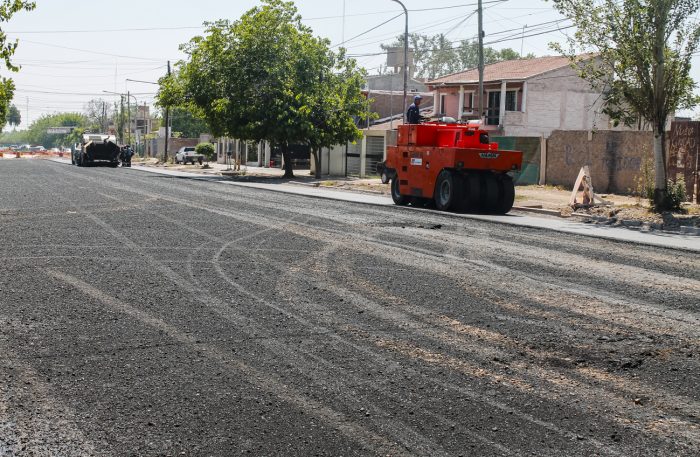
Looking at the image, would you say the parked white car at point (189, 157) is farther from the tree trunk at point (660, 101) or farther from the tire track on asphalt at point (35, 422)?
the tire track on asphalt at point (35, 422)

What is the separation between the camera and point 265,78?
43562 millimetres

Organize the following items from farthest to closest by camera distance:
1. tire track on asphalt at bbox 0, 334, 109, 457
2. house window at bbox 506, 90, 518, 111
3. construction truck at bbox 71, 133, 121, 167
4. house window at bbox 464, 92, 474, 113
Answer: construction truck at bbox 71, 133, 121, 167 → house window at bbox 464, 92, 474, 113 → house window at bbox 506, 90, 518, 111 → tire track on asphalt at bbox 0, 334, 109, 457

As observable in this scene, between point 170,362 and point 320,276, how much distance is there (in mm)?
4050

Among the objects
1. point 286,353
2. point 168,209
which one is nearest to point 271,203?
point 168,209

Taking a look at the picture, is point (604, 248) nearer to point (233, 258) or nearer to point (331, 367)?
point (233, 258)

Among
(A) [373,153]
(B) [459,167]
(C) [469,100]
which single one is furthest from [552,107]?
(B) [459,167]

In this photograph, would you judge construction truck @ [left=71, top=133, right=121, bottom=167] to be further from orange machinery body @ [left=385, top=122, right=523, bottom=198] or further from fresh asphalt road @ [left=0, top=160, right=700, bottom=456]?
fresh asphalt road @ [left=0, top=160, right=700, bottom=456]

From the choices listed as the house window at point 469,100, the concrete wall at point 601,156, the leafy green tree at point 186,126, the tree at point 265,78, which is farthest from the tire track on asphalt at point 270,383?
the leafy green tree at point 186,126

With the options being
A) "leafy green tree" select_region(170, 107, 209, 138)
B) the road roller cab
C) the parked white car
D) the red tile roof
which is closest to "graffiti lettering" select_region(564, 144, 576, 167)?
the road roller cab

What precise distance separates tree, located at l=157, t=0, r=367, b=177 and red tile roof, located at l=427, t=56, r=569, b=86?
10.4 meters

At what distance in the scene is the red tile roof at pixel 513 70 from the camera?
4956 cm

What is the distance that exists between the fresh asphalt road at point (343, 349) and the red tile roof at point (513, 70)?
38.1 metres

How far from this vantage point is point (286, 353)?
6.43m

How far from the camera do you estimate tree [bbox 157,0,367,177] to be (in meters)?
42.4
